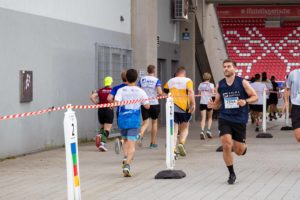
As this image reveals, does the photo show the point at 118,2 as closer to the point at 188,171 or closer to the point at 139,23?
the point at 139,23

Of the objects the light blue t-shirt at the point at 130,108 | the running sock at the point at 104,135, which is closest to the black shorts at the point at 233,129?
the light blue t-shirt at the point at 130,108

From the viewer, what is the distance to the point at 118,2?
23.0 meters

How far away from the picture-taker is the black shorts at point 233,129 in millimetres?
12141

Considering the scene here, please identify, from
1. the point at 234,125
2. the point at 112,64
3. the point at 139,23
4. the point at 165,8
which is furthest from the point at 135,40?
the point at 234,125

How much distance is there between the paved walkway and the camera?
11062mm

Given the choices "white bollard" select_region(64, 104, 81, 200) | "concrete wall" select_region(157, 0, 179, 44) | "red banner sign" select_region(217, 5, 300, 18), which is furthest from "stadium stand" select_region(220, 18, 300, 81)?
"white bollard" select_region(64, 104, 81, 200)

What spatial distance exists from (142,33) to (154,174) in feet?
36.4

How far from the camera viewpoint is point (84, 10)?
2036 cm

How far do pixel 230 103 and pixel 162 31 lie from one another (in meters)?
15.8

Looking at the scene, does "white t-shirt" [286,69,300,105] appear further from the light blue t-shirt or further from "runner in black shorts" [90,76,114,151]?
"runner in black shorts" [90,76,114,151]

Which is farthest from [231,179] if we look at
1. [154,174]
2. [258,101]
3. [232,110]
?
[258,101]

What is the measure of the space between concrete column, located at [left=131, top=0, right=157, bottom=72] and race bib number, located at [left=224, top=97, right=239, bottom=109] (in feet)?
38.6

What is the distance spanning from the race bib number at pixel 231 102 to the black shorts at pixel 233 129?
226 millimetres

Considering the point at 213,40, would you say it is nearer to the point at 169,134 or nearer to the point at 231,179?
the point at 169,134
